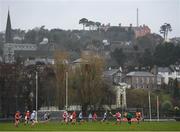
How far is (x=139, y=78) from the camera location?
5177 inches

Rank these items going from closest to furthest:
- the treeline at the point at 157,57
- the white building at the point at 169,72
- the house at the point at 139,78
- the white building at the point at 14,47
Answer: the house at the point at 139,78
the white building at the point at 14,47
the treeline at the point at 157,57
the white building at the point at 169,72

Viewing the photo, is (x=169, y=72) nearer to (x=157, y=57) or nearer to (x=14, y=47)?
(x=157, y=57)

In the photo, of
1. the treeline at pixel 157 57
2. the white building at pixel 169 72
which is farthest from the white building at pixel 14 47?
the white building at pixel 169 72

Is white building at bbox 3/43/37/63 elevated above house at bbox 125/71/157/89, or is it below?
above

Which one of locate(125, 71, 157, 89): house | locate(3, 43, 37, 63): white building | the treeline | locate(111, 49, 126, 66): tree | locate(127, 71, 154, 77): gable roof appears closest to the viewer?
locate(125, 71, 157, 89): house

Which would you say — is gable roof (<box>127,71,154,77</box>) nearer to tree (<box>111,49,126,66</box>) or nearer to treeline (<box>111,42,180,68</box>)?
treeline (<box>111,42,180,68</box>)

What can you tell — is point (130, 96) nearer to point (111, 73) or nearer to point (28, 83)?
point (28, 83)

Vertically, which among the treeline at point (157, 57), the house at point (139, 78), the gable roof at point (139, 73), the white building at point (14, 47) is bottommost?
the house at point (139, 78)

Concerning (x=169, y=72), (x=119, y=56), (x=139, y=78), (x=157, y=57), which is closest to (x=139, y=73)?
(x=139, y=78)

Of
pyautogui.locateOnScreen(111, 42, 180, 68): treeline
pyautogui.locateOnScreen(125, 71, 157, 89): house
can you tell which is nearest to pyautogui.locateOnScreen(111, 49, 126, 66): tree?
pyautogui.locateOnScreen(111, 42, 180, 68): treeline

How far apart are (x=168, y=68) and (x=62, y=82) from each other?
77.7 metres

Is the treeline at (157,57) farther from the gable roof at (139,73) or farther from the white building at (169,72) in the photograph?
the gable roof at (139,73)

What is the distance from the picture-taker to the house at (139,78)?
422 feet

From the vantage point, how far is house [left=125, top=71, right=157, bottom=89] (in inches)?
5064
